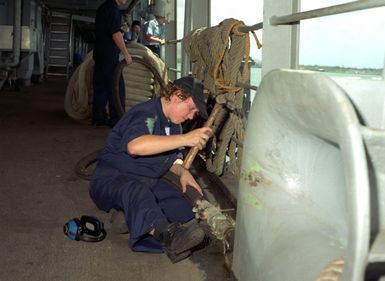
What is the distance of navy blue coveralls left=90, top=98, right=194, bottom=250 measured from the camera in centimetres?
243

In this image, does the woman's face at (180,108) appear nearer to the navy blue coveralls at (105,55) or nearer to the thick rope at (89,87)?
the navy blue coveralls at (105,55)

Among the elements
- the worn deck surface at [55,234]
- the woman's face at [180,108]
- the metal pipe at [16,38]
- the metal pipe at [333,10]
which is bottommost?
the worn deck surface at [55,234]

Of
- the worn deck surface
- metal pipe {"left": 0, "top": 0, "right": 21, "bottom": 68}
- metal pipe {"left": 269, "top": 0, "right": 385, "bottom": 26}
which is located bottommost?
the worn deck surface

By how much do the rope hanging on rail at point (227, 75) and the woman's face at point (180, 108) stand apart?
0.93 feet

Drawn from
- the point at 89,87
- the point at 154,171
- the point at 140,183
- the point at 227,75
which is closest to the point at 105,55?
the point at 89,87

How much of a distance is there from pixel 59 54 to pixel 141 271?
51.7 feet

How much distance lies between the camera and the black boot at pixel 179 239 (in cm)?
223

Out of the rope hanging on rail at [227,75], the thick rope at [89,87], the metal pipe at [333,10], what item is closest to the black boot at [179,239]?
the rope hanging on rail at [227,75]

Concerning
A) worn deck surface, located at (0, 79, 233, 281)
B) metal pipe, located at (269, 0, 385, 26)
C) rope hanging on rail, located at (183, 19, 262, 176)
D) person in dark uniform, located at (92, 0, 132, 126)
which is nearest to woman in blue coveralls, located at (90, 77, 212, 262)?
worn deck surface, located at (0, 79, 233, 281)

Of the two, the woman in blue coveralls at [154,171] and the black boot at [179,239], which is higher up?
the woman in blue coveralls at [154,171]

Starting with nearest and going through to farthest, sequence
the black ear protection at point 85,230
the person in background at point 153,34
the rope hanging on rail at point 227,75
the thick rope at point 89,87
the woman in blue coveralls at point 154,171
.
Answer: the woman in blue coveralls at point 154,171 < the black ear protection at point 85,230 < the rope hanging on rail at point 227,75 < the thick rope at point 89,87 < the person in background at point 153,34

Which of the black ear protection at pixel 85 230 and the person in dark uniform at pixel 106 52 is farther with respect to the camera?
the person in dark uniform at pixel 106 52

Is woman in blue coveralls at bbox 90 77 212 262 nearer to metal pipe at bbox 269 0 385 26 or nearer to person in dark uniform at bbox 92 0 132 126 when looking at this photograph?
metal pipe at bbox 269 0 385 26

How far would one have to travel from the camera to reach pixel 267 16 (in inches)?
87.1
